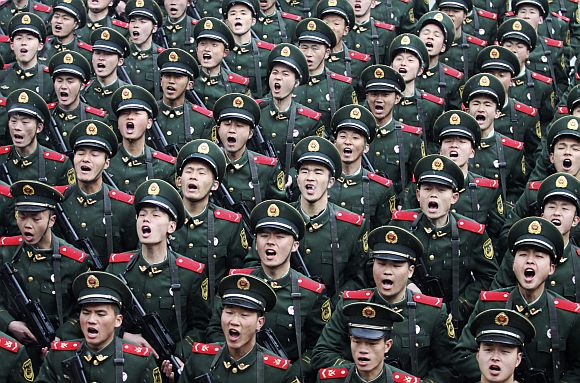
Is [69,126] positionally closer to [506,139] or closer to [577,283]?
[506,139]

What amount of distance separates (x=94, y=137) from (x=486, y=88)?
491 centimetres

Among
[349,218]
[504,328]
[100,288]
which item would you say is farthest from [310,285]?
[504,328]

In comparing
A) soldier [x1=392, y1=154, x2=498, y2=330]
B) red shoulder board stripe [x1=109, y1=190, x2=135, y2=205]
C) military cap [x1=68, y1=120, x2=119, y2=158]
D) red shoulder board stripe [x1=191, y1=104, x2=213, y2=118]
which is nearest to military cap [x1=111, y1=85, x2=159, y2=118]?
military cap [x1=68, y1=120, x2=119, y2=158]

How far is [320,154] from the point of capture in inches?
609

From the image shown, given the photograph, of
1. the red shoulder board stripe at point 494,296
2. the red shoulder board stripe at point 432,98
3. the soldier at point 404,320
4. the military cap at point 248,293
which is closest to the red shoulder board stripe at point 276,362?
the military cap at point 248,293

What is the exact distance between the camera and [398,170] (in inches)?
690

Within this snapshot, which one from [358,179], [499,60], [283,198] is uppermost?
[499,60]

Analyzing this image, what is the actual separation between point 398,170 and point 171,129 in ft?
9.20

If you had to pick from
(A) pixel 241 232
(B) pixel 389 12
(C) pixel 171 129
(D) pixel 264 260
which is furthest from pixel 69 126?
(B) pixel 389 12

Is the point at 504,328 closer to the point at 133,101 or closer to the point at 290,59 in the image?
the point at 133,101

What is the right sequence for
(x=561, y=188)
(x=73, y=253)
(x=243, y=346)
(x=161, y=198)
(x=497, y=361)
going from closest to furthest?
1. (x=497, y=361)
2. (x=243, y=346)
3. (x=161, y=198)
4. (x=73, y=253)
5. (x=561, y=188)

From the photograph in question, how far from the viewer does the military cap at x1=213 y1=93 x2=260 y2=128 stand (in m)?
16.5

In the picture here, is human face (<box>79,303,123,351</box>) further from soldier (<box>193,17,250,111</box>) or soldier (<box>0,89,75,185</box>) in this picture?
soldier (<box>193,17,250,111</box>)

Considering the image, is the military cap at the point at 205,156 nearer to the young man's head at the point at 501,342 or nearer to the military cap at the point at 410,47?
the young man's head at the point at 501,342
